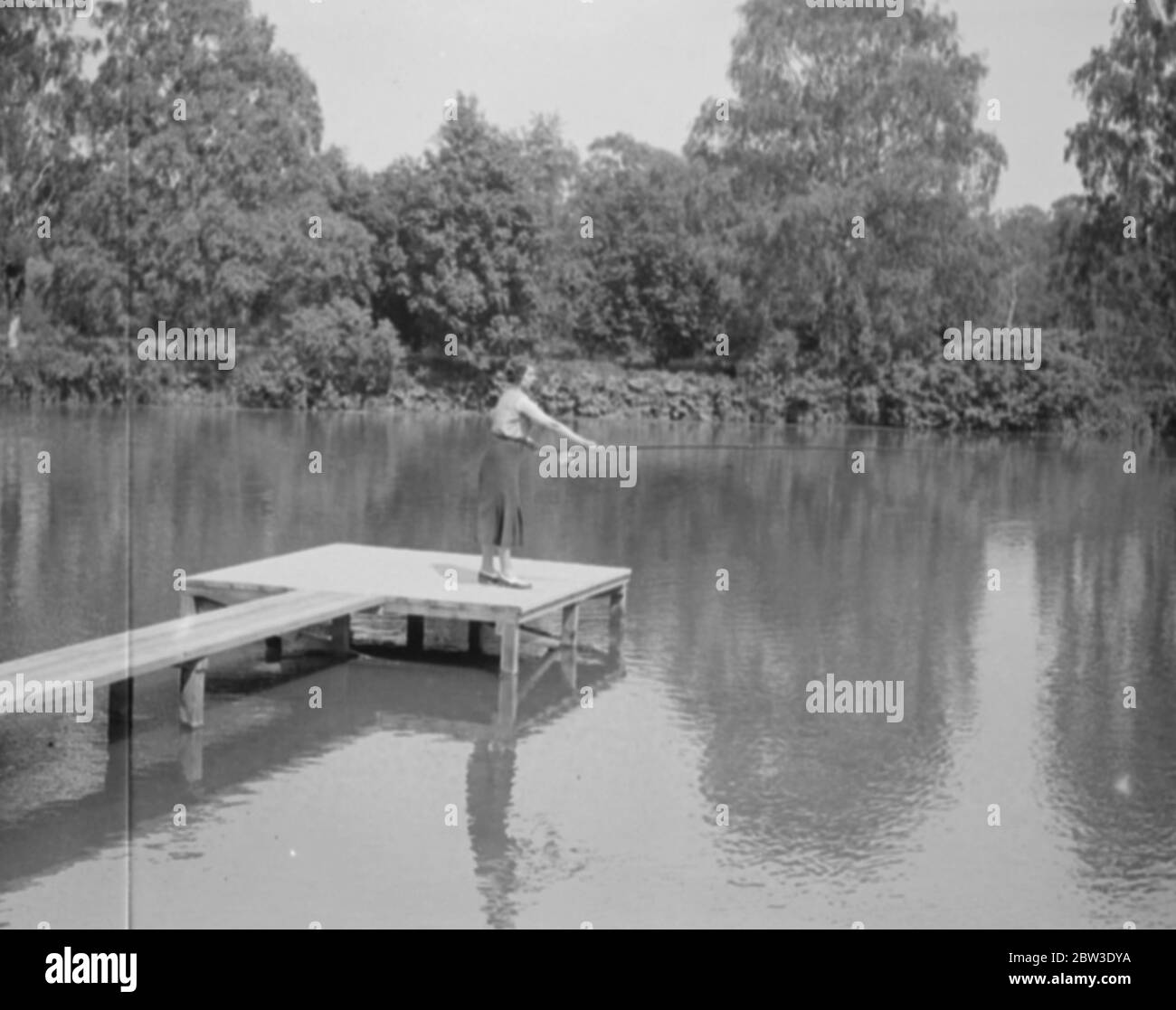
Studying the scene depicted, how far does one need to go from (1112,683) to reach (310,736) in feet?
16.6

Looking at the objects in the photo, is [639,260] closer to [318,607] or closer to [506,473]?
[506,473]

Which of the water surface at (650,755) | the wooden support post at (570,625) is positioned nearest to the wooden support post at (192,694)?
the water surface at (650,755)

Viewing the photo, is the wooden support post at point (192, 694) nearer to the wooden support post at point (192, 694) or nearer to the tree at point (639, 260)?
the wooden support post at point (192, 694)

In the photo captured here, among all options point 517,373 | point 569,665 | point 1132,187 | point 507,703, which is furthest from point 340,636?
point 1132,187

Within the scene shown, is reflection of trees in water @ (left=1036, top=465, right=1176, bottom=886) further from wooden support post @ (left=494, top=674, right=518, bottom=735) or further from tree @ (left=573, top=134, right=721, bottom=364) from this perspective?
tree @ (left=573, top=134, right=721, bottom=364)

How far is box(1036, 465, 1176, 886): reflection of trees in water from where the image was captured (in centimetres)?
735

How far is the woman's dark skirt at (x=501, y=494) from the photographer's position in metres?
10.6

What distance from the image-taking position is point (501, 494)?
35.1 ft

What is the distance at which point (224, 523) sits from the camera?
16875 millimetres

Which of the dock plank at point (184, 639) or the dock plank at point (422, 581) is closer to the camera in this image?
the dock plank at point (184, 639)

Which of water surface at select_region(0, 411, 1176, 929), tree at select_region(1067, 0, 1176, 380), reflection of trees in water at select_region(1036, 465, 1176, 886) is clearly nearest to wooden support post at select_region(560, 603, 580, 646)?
water surface at select_region(0, 411, 1176, 929)

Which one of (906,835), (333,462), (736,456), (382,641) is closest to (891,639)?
(382,641)

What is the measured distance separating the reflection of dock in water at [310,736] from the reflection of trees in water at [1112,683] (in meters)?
2.60
